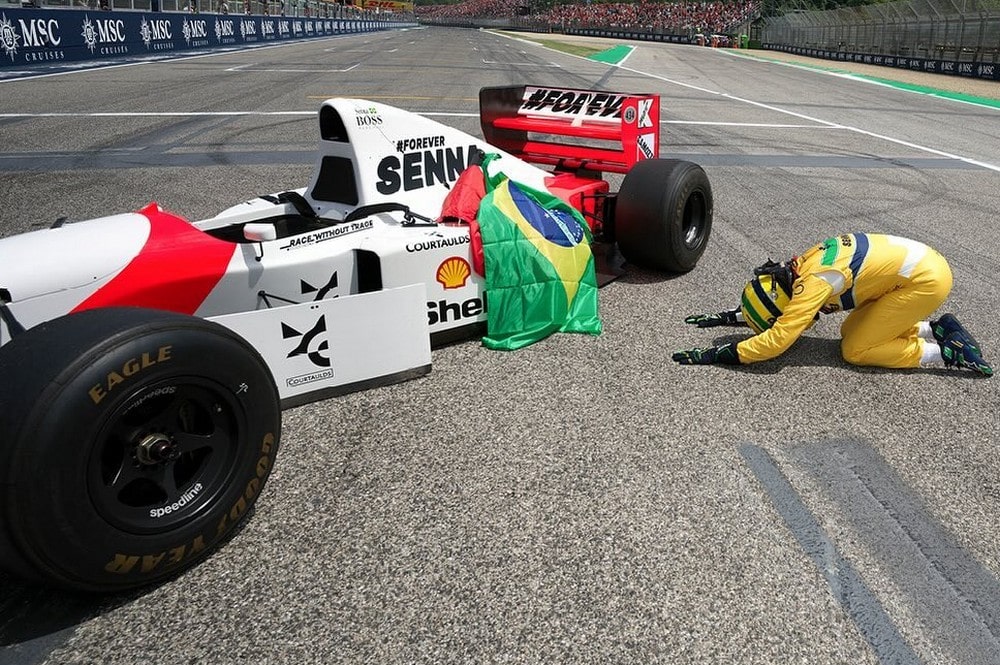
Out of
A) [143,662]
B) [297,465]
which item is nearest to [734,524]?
[297,465]

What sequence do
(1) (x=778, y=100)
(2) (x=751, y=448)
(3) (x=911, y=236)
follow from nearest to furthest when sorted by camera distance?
(2) (x=751, y=448) → (3) (x=911, y=236) → (1) (x=778, y=100)

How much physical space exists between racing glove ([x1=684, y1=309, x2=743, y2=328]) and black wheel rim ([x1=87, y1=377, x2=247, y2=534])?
9.72ft

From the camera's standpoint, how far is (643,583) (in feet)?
7.75

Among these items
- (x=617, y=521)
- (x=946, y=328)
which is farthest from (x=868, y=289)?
(x=617, y=521)

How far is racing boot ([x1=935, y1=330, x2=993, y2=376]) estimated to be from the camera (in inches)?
154

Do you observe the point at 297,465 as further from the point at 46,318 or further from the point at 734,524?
the point at 734,524

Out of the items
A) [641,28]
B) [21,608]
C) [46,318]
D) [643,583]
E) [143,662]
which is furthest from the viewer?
[641,28]

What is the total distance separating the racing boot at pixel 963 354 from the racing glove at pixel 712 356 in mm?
1152

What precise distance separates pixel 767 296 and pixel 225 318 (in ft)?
8.80

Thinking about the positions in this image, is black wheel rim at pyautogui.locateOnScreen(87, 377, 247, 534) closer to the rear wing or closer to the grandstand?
the rear wing

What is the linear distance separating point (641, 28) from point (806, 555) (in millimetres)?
73956

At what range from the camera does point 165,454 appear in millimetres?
2271

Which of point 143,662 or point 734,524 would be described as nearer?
point 143,662

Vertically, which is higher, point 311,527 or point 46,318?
point 46,318
